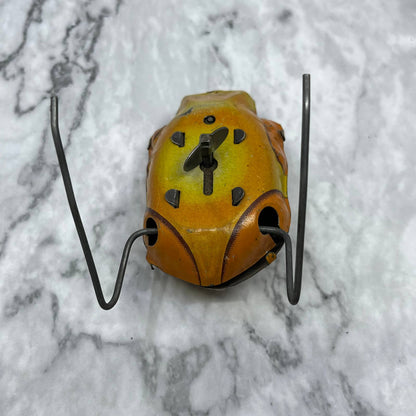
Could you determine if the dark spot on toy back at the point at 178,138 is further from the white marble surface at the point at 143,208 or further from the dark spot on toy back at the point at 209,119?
the white marble surface at the point at 143,208

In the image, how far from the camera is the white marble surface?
85 centimetres

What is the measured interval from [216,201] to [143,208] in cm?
25

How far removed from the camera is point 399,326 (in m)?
0.89

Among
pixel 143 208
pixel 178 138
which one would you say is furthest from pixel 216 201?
pixel 143 208

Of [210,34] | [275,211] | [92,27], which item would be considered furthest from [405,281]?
[92,27]

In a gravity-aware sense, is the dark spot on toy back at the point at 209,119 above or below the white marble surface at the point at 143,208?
above

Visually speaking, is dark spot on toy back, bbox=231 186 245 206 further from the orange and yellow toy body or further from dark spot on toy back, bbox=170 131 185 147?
dark spot on toy back, bbox=170 131 185 147

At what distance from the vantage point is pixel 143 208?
977 millimetres

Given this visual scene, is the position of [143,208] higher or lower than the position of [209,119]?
lower

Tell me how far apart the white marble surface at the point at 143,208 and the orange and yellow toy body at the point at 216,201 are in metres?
0.13

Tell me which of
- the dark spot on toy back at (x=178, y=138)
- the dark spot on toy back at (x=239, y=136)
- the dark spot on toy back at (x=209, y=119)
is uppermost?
the dark spot on toy back at (x=209, y=119)

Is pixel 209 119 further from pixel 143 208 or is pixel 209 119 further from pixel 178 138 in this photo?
pixel 143 208

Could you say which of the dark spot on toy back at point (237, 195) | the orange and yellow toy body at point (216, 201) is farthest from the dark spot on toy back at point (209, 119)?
the dark spot on toy back at point (237, 195)

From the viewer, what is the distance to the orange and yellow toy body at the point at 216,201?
76 centimetres
